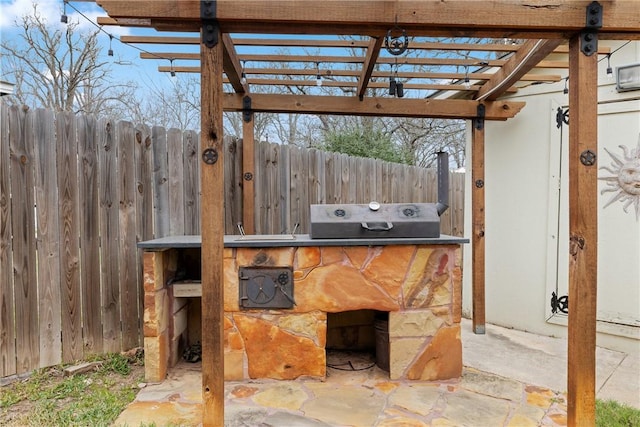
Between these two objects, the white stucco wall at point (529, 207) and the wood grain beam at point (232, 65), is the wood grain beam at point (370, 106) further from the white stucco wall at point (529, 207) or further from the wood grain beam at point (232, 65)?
the white stucco wall at point (529, 207)

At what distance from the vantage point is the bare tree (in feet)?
24.5

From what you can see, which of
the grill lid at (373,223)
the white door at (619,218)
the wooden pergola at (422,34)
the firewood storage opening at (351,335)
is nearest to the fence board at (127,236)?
the wooden pergola at (422,34)

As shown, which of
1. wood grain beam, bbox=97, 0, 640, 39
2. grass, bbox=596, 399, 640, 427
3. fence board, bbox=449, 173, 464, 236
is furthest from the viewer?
fence board, bbox=449, 173, 464, 236

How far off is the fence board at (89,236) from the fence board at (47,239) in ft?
0.49

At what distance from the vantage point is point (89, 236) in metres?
2.73

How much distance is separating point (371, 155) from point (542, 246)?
3834mm

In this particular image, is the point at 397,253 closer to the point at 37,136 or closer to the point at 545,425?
the point at 545,425

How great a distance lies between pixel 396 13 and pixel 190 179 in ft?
7.19

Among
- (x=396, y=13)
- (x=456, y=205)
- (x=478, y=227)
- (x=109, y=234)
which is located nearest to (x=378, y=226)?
(x=396, y=13)

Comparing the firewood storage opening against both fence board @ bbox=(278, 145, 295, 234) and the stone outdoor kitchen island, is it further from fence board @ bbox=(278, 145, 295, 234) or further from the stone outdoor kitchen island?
fence board @ bbox=(278, 145, 295, 234)

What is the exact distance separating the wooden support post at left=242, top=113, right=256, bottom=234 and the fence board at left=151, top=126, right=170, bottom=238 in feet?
2.22

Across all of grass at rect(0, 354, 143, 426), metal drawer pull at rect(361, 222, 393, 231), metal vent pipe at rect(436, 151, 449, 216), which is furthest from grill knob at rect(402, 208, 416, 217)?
grass at rect(0, 354, 143, 426)

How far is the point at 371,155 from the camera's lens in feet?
23.3

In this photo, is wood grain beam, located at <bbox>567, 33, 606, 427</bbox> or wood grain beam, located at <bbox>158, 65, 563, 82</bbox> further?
wood grain beam, located at <bbox>158, 65, 563, 82</bbox>
